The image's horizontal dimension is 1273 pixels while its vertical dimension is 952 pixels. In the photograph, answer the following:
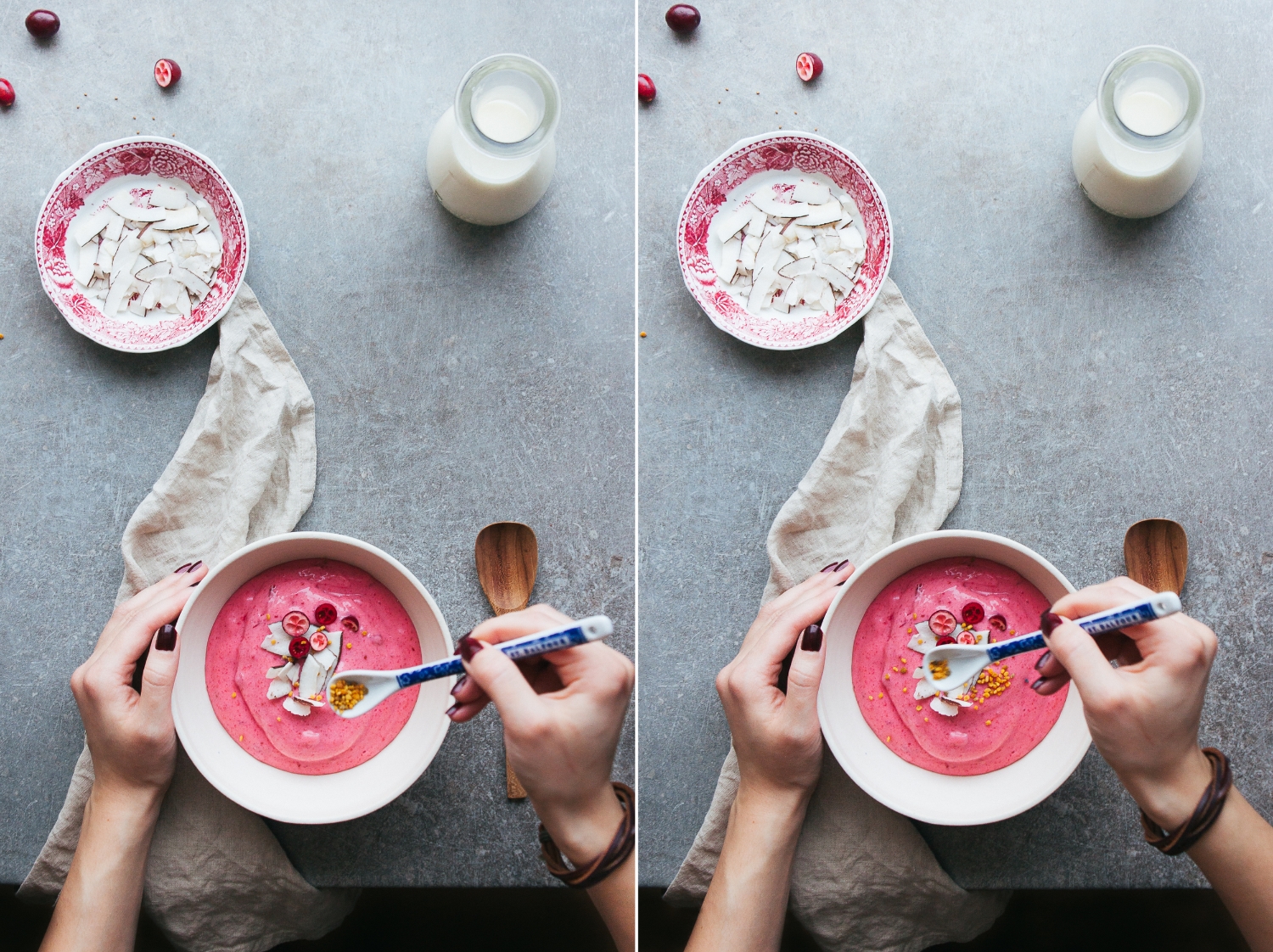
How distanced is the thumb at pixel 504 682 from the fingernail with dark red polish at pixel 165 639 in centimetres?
23

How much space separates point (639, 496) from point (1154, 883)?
1.66 feet

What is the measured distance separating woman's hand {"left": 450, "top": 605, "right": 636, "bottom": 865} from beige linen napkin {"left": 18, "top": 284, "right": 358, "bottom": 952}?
0.56 feet

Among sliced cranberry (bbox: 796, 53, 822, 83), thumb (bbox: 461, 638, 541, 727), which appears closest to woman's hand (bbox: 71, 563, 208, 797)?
thumb (bbox: 461, 638, 541, 727)

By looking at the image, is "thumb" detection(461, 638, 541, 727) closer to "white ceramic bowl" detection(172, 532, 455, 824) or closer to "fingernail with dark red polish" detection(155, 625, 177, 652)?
"white ceramic bowl" detection(172, 532, 455, 824)

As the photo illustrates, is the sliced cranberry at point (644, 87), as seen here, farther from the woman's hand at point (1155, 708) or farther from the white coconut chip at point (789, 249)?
the woman's hand at point (1155, 708)

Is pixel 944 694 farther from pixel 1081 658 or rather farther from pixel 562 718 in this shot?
pixel 562 718

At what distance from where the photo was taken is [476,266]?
0.73 metres

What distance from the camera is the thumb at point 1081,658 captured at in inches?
21.0

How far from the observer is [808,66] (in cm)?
74

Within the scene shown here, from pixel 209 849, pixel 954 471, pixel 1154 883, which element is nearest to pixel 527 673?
pixel 209 849

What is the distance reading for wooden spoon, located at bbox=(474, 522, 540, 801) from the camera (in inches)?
27.0

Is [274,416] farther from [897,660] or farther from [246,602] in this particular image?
[897,660]

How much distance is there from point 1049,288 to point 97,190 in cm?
72

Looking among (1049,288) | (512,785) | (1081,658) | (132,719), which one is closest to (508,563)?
(512,785)
